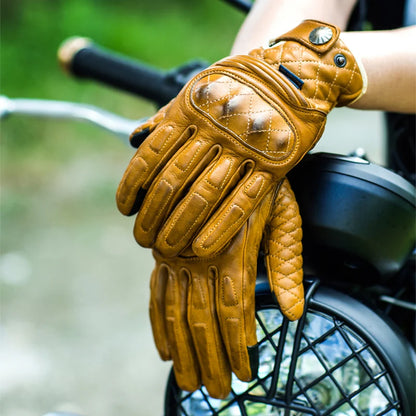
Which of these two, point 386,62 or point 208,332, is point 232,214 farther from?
point 386,62

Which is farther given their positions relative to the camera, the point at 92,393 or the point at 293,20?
the point at 92,393

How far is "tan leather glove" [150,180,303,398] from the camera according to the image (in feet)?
2.23

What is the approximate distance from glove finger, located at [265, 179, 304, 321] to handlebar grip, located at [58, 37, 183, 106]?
51 centimetres

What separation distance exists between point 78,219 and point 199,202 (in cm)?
184

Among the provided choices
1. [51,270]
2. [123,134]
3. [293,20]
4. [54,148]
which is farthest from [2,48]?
[293,20]

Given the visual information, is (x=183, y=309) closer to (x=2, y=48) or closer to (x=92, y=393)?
(x=92, y=393)

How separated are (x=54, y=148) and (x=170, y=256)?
2418 millimetres

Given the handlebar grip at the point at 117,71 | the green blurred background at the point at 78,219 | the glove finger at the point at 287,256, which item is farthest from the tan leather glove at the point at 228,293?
the green blurred background at the point at 78,219

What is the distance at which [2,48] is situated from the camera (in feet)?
10.4

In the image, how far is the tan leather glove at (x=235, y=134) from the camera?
25.0 inches

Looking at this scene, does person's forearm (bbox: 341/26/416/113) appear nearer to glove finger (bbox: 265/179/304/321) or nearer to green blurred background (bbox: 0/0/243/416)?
glove finger (bbox: 265/179/304/321)

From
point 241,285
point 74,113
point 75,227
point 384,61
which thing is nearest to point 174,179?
point 241,285

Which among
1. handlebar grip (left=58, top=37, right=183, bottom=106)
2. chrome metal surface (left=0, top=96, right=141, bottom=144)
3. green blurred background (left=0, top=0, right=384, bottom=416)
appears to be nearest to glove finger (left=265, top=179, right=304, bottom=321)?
chrome metal surface (left=0, top=96, right=141, bottom=144)

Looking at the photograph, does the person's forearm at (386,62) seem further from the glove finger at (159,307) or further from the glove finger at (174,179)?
the glove finger at (159,307)
